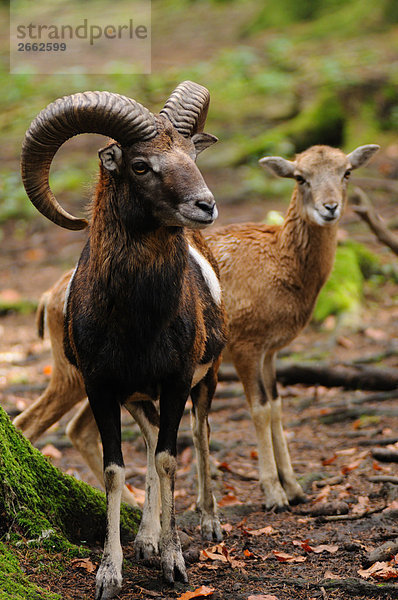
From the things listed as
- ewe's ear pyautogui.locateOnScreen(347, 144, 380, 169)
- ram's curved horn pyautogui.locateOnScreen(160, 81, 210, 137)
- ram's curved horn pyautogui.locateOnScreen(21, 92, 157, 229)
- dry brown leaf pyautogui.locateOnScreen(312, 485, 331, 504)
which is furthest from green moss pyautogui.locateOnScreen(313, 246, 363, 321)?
ram's curved horn pyautogui.locateOnScreen(21, 92, 157, 229)

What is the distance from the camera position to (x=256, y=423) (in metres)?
Result: 7.44

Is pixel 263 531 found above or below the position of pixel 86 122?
below

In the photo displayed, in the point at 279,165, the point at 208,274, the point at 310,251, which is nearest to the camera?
the point at 208,274

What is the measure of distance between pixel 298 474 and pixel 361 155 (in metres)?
3.54

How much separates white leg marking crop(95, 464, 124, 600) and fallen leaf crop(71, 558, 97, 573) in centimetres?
15

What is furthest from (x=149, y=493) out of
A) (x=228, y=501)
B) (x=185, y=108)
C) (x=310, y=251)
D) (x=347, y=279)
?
(x=347, y=279)

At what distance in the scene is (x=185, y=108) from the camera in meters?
5.39

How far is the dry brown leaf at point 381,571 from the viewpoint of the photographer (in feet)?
16.0

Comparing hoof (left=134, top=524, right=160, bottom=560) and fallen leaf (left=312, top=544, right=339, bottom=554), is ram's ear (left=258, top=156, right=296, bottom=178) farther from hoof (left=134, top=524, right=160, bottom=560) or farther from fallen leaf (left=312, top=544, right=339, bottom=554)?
hoof (left=134, top=524, right=160, bottom=560)

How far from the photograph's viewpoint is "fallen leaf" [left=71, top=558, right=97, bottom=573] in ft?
16.0

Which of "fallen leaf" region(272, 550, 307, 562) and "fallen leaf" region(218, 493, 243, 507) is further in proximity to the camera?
"fallen leaf" region(218, 493, 243, 507)

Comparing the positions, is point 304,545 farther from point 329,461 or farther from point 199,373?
point 329,461

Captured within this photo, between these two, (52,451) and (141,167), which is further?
(52,451)

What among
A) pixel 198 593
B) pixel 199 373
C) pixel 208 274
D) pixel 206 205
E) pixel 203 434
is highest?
pixel 206 205
